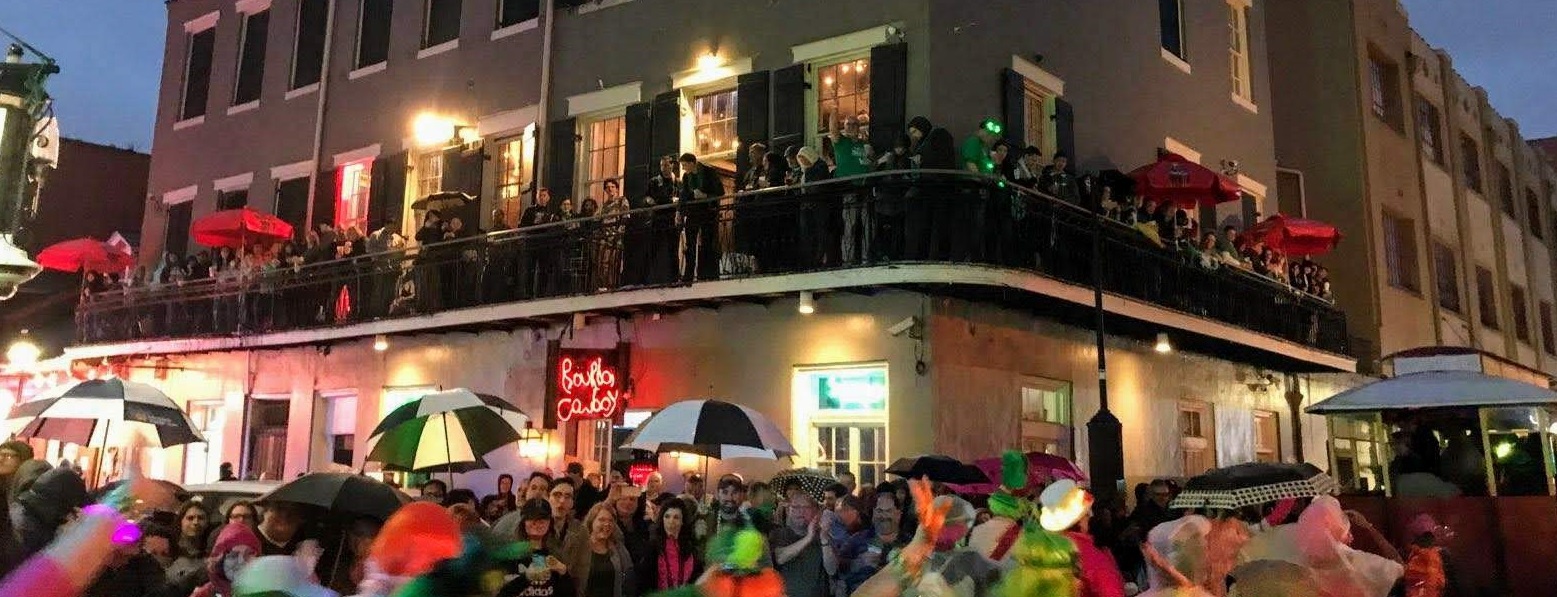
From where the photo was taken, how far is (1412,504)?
413 inches

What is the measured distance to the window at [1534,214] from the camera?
104 ft

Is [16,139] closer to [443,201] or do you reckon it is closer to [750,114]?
[750,114]

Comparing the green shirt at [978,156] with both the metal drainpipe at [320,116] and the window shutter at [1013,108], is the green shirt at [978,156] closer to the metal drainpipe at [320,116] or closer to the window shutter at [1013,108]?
the window shutter at [1013,108]

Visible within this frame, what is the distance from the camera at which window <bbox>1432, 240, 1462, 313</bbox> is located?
24.5 m

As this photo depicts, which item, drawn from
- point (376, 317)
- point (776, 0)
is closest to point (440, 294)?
point (376, 317)

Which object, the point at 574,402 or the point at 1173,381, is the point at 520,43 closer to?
the point at 574,402

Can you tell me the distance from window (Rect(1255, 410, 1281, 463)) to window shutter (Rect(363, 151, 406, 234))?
46.9 feet

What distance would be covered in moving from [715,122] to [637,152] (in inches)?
43.6

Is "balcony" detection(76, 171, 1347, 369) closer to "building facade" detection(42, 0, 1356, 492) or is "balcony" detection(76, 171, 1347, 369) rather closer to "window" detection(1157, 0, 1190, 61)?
"building facade" detection(42, 0, 1356, 492)

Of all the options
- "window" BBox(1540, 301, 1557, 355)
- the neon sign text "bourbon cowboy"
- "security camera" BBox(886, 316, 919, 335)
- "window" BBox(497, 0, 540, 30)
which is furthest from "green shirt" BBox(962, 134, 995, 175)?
"window" BBox(1540, 301, 1557, 355)

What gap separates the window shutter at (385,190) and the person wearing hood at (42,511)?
1303 centimetres

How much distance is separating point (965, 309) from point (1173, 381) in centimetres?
522

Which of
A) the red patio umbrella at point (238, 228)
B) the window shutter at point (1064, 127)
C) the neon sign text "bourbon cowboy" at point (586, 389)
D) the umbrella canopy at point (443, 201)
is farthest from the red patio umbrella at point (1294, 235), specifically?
the red patio umbrella at point (238, 228)

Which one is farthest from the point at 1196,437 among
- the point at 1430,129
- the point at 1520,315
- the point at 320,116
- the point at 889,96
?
the point at 1520,315
